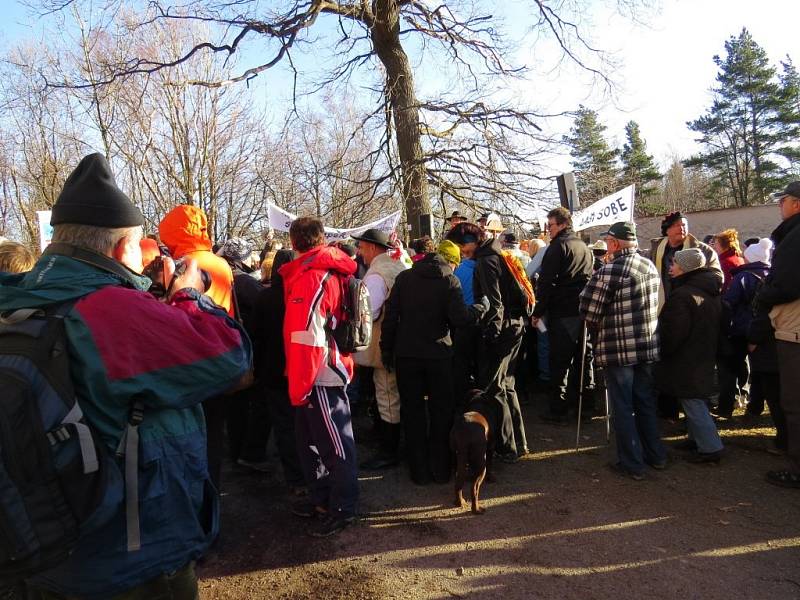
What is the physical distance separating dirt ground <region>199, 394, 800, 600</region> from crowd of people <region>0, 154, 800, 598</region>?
234 millimetres

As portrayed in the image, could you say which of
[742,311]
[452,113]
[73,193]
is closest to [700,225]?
[452,113]

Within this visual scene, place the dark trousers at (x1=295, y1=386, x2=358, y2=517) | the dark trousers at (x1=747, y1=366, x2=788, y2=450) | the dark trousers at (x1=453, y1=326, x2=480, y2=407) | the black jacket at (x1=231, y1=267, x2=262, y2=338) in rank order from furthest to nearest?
the dark trousers at (x1=453, y1=326, x2=480, y2=407) < the dark trousers at (x1=747, y1=366, x2=788, y2=450) < the black jacket at (x1=231, y1=267, x2=262, y2=338) < the dark trousers at (x1=295, y1=386, x2=358, y2=517)

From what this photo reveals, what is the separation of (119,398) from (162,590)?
701 millimetres

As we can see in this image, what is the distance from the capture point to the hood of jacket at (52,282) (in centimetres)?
150

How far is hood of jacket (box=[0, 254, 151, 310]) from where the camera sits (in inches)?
59.0

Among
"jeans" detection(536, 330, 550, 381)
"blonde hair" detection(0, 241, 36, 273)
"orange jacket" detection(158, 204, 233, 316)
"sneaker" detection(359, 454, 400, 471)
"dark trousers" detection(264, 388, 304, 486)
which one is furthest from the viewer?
"jeans" detection(536, 330, 550, 381)

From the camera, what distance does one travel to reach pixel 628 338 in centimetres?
441

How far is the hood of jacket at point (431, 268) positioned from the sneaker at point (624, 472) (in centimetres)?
229

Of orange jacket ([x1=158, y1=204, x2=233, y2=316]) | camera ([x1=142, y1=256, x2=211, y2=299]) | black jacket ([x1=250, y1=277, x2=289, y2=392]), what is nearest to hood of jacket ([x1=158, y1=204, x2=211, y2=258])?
orange jacket ([x1=158, y1=204, x2=233, y2=316])

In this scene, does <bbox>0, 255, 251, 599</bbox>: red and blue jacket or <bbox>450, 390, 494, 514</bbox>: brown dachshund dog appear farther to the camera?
<bbox>450, 390, 494, 514</bbox>: brown dachshund dog

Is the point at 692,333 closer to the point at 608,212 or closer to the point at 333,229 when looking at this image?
the point at 608,212

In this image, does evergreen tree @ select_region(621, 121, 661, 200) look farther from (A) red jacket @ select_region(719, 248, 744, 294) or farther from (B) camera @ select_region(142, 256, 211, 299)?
(B) camera @ select_region(142, 256, 211, 299)

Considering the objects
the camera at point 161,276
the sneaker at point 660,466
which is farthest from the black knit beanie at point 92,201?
the sneaker at point 660,466

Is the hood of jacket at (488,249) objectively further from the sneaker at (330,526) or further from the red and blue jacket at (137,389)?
the red and blue jacket at (137,389)
